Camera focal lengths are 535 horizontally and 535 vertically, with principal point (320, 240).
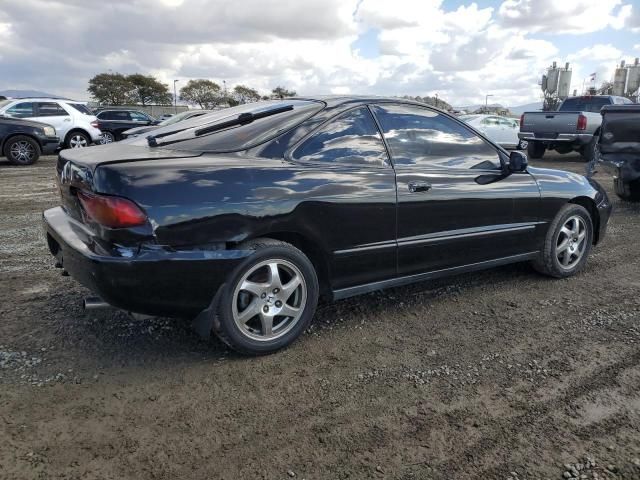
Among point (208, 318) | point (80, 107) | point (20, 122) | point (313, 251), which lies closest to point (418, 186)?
point (313, 251)

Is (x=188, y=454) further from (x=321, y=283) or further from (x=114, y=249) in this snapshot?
(x=321, y=283)

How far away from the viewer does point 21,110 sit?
46.9ft

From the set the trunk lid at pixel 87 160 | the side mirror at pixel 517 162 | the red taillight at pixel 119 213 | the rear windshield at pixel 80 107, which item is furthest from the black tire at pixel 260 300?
the rear windshield at pixel 80 107

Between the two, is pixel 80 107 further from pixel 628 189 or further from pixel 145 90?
pixel 145 90

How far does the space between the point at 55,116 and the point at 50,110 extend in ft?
0.87

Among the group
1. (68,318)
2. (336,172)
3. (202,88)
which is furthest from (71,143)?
(202,88)

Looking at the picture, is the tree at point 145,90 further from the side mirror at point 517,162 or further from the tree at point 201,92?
the side mirror at point 517,162

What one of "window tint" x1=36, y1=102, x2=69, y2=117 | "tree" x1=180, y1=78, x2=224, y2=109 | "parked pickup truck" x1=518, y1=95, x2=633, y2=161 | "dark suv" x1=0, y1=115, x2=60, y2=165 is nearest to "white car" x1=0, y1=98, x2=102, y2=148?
"window tint" x1=36, y1=102, x2=69, y2=117

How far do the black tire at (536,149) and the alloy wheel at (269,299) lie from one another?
14080mm

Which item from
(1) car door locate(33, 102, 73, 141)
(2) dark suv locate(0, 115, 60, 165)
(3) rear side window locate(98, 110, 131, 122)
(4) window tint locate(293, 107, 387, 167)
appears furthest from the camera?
(3) rear side window locate(98, 110, 131, 122)

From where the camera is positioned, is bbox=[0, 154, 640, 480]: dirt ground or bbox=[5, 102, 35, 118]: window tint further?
bbox=[5, 102, 35, 118]: window tint

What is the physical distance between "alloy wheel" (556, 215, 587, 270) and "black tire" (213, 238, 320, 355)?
99.5 inches

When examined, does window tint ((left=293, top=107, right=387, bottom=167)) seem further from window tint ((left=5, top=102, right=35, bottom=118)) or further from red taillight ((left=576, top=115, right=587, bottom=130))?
window tint ((left=5, top=102, right=35, bottom=118))

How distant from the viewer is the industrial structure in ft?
127
